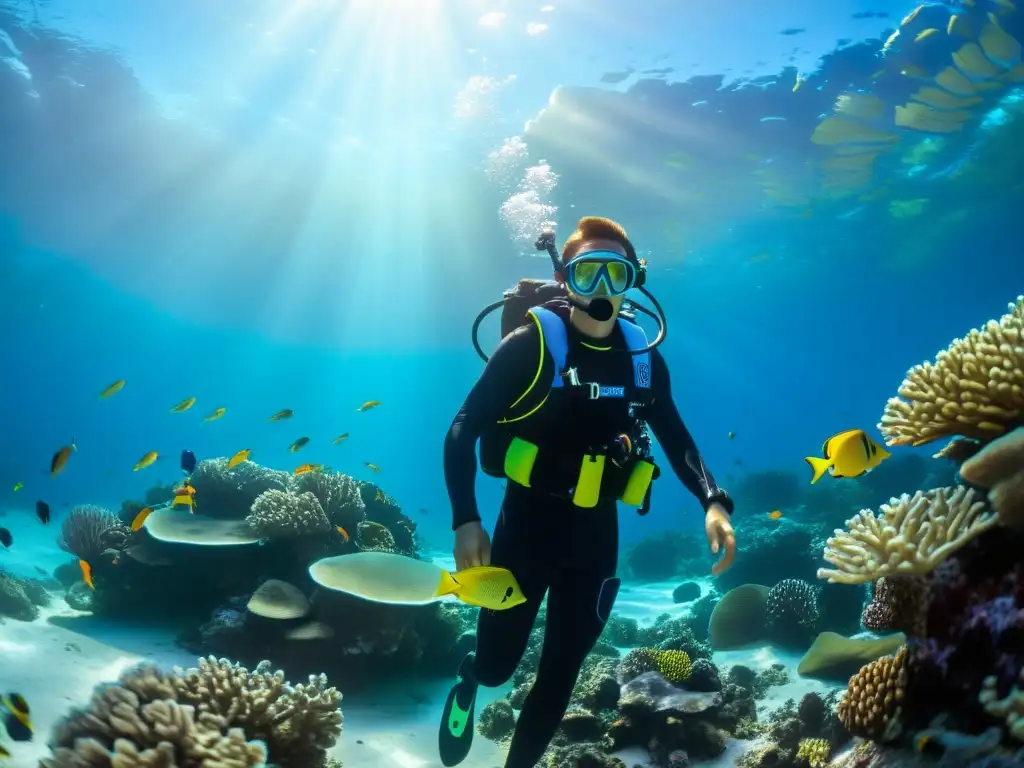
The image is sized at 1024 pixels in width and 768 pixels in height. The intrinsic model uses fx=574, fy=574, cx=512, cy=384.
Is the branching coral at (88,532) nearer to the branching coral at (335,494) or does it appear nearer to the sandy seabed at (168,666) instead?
the sandy seabed at (168,666)

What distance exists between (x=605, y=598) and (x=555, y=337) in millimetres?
1822

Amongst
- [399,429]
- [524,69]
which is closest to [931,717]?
[524,69]

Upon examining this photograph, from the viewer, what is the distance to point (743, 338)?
183 ft

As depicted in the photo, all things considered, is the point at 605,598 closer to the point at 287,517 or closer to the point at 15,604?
the point at 287,517

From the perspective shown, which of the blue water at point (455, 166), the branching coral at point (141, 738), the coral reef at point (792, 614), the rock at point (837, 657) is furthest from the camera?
the blue water at point (455, 166)

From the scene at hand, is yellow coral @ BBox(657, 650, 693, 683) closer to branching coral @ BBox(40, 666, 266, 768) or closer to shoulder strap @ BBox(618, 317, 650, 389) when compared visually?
shoulder strap @ BBox(618, 317, 650, 389)

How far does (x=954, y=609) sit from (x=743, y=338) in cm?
5742

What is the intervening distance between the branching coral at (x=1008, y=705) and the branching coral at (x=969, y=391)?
1.16 m

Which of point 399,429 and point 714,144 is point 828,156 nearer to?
point 714,144

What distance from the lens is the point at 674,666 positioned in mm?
5316

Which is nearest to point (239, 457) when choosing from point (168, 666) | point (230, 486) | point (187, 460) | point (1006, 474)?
point (187, 460)

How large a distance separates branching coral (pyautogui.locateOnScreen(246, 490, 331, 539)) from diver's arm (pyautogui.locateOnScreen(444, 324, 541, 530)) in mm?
4541

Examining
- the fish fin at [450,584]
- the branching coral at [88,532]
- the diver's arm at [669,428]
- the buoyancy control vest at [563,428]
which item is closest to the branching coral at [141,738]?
the fish fin at [450,584]

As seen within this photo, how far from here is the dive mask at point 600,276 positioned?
3.76 meters
